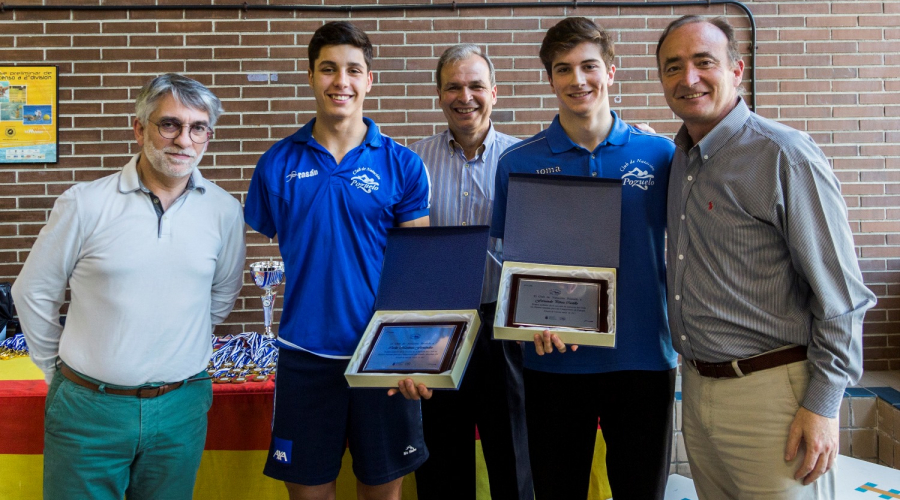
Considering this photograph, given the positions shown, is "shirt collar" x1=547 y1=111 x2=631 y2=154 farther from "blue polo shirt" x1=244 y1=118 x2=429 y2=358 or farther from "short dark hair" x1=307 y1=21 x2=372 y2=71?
"short dark hair" x1=307 y1=21 x2=372 y2=71

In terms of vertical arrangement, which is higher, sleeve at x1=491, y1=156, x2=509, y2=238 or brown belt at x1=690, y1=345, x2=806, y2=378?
sleeve at x1=491, y1=156, x2=509, y2=238

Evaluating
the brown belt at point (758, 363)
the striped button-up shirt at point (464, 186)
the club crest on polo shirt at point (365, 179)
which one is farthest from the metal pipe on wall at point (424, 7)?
the brown belt at point (758, 363)

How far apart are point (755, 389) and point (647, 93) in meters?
2.52

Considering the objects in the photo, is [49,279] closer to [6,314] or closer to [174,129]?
[174,129]

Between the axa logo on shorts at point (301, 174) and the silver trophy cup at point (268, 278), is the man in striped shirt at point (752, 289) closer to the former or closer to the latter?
the axa logo on shorts at point (301, 174)

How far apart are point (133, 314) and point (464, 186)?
3.59ft

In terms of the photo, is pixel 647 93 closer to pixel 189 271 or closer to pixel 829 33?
pixel 829 33

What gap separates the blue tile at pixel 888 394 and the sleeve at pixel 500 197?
238 cm

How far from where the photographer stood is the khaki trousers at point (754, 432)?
4.36 ft

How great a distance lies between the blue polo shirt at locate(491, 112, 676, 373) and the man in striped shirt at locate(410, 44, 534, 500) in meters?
0.28

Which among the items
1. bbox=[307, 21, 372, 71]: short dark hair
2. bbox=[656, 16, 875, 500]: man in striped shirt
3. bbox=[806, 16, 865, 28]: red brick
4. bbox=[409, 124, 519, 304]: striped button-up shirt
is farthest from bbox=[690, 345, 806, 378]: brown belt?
bbox=[806, 16, 865, 28]: red brick

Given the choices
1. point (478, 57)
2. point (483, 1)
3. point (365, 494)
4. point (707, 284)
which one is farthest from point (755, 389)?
point (483, 1)

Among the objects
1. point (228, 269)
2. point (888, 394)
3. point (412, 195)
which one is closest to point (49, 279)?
point (228, 269)

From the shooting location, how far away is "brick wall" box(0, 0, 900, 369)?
343cm
